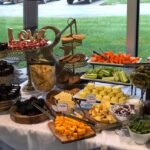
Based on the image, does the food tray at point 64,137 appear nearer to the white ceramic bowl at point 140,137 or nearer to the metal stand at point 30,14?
the white ceramic bowl at point 140,137

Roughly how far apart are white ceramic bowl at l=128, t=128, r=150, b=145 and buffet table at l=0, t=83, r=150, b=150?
20mm

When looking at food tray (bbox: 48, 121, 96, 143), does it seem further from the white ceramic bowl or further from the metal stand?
the metal stand

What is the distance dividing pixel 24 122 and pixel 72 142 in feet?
0.90

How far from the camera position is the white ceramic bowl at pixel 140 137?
127 centimetres

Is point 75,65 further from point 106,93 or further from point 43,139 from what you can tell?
point 43,139

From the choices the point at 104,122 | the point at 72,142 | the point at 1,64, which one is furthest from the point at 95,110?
the point at 1,64

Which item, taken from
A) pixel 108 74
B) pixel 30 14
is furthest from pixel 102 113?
pixel 30 14

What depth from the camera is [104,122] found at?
1.41 metres

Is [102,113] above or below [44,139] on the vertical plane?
above

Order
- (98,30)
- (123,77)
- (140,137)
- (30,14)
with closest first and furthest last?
(140,137), (123,77), (30,14), (98,30)

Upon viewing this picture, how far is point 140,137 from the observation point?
50.2 inches

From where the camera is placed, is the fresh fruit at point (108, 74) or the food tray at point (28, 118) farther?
the fresh fruit at point (108, 74)

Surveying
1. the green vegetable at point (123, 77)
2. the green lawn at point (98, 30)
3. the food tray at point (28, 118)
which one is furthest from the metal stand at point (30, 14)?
the food tray at point (28, 118)

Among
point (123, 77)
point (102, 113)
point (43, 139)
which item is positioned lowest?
point (43, 139)
